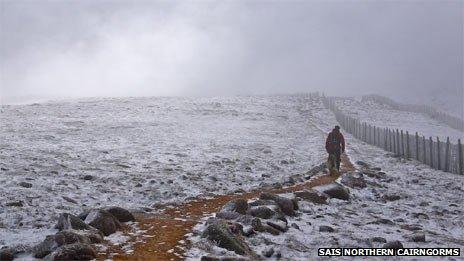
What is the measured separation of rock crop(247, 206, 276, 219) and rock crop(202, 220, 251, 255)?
1.77m

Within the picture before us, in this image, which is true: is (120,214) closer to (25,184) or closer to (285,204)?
(25,184)

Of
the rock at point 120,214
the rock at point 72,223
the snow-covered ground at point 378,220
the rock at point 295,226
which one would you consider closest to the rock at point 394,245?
the snow-covered ground at point 378,220

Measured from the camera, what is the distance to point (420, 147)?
81.7ft

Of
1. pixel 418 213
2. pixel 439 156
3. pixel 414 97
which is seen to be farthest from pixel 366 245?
pixel 414 97

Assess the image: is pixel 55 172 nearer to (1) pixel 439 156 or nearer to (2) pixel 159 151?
(2) pixel 159 151

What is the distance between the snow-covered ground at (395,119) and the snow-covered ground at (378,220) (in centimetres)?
2915

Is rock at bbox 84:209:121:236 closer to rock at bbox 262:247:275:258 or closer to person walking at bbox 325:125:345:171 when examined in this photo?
rock at bbox 262:247:275:258

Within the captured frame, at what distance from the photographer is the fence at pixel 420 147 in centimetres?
2144

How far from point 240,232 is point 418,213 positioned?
635 cm

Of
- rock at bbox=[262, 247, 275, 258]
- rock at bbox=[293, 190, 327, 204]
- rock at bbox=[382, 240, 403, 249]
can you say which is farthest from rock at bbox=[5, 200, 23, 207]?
rock at bbox=[382, 240, 403, 249]

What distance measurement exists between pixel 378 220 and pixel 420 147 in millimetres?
14484

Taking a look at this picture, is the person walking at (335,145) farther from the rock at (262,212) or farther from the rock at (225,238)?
the rock at (225,238)

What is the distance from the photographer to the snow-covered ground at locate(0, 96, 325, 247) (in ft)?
41.3

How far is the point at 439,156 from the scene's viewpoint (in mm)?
22641
